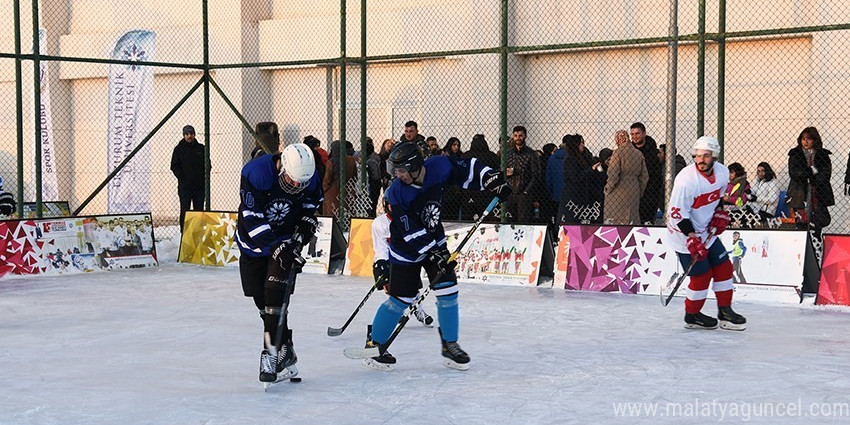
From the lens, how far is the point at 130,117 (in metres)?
20.3

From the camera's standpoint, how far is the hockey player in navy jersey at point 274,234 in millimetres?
6879

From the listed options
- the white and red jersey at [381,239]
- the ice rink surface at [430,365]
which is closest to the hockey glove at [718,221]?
the ice rink surface at [430,365]

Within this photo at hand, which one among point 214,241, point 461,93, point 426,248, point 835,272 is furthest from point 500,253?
point 461,93

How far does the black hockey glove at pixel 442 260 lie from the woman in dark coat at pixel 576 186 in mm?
5945

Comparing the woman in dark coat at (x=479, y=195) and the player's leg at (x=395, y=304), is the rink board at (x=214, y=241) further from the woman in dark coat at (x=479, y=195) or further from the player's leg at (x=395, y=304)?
the player's leg at (x=395, y=304)

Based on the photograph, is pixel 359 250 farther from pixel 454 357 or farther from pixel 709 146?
pixel 454 357

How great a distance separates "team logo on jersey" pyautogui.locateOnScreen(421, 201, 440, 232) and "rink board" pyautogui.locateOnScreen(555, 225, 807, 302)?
4.23m

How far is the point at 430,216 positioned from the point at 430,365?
0.96 metres

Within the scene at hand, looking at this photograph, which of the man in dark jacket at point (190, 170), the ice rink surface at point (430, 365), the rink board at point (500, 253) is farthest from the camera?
the man in dark jacket at point (190, 170)

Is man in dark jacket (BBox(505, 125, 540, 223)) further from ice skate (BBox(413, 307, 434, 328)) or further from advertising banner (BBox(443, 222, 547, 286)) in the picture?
ice skate (BBox(413, 307, 434, 328))

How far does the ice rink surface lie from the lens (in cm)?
631

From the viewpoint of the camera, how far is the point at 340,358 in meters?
8.00

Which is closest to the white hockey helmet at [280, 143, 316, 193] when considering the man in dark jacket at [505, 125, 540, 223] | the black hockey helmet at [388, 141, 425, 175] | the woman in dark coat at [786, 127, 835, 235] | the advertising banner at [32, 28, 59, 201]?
the black hockey helmet at [388, 141, 425, 175]

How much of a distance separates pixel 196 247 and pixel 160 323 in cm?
502
